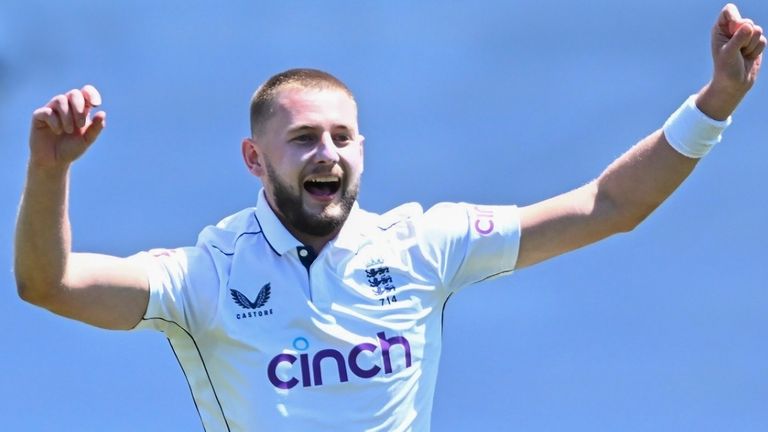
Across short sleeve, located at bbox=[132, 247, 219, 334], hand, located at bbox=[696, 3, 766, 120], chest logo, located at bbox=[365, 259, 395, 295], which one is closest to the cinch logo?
chest logo, located at bbox=[365, 259, 395, 295]

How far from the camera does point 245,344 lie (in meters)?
7.55

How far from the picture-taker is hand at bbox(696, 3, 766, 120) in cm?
787

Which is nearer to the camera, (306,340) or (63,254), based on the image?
(63,254)

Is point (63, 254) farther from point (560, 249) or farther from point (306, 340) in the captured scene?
point (560, 249)

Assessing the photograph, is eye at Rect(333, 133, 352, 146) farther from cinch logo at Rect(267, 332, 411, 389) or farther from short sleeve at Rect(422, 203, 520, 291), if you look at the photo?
cinch logo at Rect(267, 332, 411, 389)

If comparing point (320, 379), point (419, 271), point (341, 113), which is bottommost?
point (320, 379)

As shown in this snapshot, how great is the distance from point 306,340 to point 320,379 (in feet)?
0.76

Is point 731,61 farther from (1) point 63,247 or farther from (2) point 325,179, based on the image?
(1) point 63,247

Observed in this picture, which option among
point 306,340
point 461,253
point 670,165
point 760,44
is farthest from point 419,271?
point 760,44

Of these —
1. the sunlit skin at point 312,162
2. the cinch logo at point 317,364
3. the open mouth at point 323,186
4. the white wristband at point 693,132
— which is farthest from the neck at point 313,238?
the white wristband at point 693,132

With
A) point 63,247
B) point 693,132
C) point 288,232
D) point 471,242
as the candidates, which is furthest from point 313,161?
point 693,132

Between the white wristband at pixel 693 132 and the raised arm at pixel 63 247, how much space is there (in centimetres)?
312

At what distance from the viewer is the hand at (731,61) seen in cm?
787

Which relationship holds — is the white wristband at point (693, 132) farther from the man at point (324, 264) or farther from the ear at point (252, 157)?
the ear at point (252, 157)
